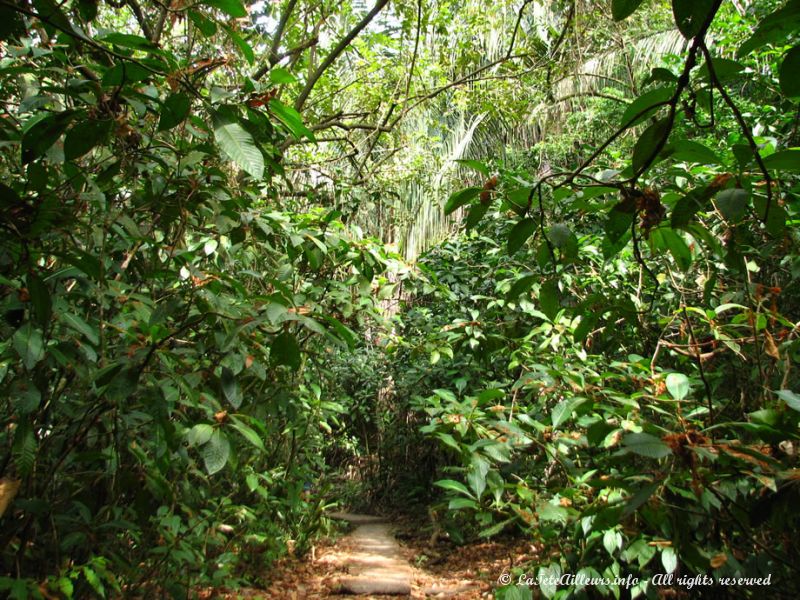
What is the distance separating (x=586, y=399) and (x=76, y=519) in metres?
1.65

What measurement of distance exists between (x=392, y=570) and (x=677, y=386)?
9.39 ft

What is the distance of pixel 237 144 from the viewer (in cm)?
88

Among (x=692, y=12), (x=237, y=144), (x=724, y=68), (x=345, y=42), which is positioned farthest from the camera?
(x=345, y=42)

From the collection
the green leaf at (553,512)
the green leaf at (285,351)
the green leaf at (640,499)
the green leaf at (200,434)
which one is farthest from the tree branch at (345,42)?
the green leaf at (640,499)

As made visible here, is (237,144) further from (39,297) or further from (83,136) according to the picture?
(39,297)

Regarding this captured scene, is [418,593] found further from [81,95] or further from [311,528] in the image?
[81,95]

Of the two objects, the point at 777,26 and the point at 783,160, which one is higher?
the point at 777,26

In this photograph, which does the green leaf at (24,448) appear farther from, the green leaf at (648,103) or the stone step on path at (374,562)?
the stone step on path at (374,562)

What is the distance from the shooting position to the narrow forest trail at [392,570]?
319cm

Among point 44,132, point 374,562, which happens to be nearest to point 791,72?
point 44,132

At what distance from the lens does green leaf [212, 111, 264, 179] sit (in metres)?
0.87

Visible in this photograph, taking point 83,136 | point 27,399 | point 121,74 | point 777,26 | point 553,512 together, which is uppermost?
point 121,74

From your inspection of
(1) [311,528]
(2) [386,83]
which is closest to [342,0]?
(2) [386,83]

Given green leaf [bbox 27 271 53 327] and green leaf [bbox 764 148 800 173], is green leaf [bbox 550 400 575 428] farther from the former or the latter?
green leaf [bbox 27 271 53 327]
